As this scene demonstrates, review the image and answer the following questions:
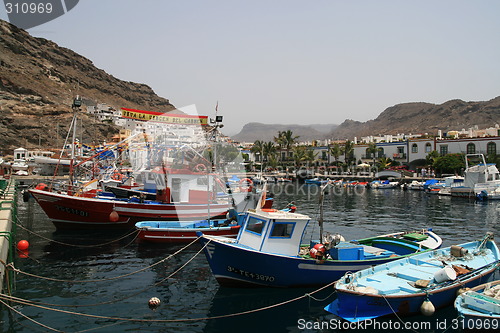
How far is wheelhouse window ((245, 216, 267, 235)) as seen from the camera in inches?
581

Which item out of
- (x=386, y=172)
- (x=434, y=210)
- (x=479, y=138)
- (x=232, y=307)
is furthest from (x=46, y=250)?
(x=479, y=138)

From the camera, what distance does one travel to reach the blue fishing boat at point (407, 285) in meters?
11.1

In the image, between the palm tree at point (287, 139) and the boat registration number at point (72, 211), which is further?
the palm tree at point (287, 139)

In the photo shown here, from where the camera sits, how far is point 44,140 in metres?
93.1

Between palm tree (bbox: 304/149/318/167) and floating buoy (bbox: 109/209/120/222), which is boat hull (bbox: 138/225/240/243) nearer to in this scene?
floating buoy (bbox: 109/209/120/222)

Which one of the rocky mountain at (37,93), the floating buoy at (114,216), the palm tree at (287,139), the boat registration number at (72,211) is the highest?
the rocky mountain at (37,93)

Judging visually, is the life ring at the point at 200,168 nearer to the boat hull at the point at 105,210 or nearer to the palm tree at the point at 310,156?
the boat hull at the point at 105,210


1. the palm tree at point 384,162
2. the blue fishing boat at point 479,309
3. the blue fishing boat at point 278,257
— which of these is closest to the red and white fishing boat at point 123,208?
the blue fishing boat at point 278,257

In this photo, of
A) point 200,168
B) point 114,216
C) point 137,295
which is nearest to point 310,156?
point 200,168

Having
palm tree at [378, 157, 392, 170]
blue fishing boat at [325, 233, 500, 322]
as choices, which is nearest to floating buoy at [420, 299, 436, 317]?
blue fishing boat at [325, 233, 500, 322]

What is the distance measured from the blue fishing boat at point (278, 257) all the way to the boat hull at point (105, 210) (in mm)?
11875

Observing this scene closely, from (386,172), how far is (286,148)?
36.1 meters

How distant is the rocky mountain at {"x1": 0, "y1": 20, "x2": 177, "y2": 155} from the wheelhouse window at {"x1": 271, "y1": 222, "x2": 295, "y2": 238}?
220 ft

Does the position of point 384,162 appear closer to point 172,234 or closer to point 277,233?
point 172,234
